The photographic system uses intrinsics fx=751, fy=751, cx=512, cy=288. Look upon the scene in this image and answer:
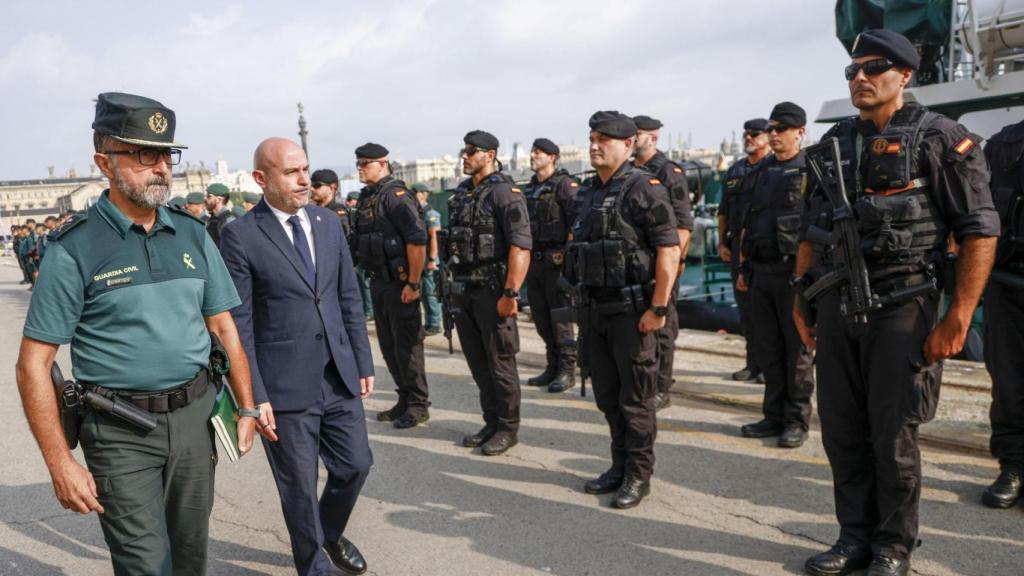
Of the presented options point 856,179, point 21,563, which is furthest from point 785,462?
point 21,563

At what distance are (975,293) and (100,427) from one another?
10.6ft

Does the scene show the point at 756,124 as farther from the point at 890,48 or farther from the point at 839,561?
the point at 839,561

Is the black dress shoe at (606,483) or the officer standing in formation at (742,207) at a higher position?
the officer standing in formation at (742,207)

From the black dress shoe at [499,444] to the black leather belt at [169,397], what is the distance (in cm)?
269

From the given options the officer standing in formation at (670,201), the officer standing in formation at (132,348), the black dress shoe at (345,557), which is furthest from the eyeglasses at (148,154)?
the officer standing in formation at (670,201)

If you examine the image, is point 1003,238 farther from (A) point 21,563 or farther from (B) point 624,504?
(A) point 21,563

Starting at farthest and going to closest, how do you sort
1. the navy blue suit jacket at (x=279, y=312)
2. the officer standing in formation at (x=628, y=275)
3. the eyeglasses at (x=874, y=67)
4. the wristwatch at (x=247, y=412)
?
the officer standing in formation at (x=628, y=275) → the navy blue suit jacket at (x=279, y=312) → the eyeglasses at (x=874, y=67) → the wristwatch at (x=247, y=412)

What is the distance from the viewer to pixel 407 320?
5.80 m

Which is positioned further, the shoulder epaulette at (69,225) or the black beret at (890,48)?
the black beret at (890,48)

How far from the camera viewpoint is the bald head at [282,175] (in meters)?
3.22

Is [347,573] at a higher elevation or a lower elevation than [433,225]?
lower

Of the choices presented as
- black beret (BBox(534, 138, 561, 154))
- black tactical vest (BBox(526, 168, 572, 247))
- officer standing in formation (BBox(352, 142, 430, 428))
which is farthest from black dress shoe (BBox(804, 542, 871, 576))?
black beret (BBox(534, 138, 561, 154))

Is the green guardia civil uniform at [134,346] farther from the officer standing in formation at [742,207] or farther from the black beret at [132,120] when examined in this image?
the officer standing in formation at [742,207]

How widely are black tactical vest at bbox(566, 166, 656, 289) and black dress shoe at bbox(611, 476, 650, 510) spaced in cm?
109
